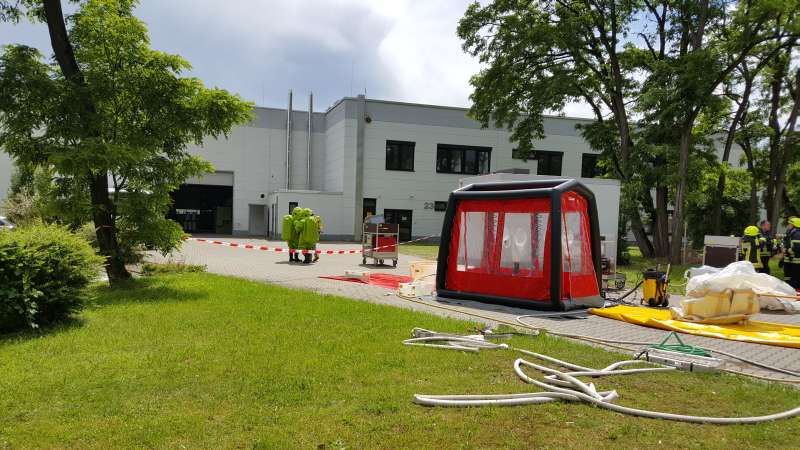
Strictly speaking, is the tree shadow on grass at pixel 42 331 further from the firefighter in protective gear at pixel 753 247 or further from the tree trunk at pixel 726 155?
the tree trunk at pixel 726 155

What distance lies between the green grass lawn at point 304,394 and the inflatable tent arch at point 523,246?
2.74 metres

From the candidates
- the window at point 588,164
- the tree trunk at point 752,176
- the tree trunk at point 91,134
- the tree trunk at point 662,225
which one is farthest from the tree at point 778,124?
the tree trunk at point 91,134

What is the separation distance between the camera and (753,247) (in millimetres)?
13375

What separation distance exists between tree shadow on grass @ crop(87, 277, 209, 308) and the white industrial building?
21834mm

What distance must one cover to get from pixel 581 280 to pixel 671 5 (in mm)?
17777

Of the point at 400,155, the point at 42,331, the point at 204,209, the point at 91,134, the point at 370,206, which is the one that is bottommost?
the point at 42,331

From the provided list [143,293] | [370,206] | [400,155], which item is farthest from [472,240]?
[400,155]

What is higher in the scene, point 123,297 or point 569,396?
point 569,396

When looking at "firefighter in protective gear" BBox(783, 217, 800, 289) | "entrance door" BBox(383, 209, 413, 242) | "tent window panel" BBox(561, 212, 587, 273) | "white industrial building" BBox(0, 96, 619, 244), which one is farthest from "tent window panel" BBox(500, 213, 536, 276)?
"entrance door" BBox(383, 209, 413, 242)

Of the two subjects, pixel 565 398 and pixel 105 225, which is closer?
pixel 565 398

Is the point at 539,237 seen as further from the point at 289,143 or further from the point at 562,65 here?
the point at 289,143

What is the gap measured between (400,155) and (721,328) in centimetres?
2871

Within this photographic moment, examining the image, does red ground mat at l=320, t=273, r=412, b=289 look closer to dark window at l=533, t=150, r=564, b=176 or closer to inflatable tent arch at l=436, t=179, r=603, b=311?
inflatable tent arch at l=436, t=179, r=603, b=311

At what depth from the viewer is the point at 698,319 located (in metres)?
8.55
